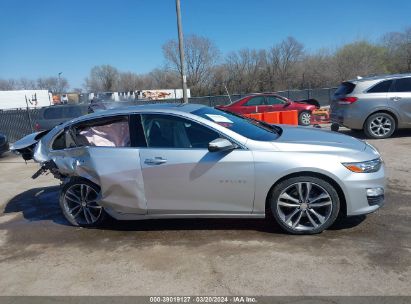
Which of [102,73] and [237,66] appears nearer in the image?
[237,66]

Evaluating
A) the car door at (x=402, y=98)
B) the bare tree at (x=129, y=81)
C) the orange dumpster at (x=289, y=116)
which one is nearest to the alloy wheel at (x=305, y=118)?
the orange dumpster at (x=289, y=116)

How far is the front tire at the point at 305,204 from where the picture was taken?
418cm

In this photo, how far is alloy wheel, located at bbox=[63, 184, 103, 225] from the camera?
5.02 meters

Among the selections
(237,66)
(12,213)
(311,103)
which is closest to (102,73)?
(237,66)

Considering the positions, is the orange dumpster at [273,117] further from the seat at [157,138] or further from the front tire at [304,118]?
the seat at [157,138]

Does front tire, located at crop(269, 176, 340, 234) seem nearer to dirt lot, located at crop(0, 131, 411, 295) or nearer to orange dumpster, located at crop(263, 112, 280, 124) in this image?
dirt lot, located at crop(0, 131, 411, 295)

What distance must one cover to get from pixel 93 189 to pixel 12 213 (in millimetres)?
2148

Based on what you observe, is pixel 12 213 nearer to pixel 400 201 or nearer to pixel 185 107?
pixel 185 107

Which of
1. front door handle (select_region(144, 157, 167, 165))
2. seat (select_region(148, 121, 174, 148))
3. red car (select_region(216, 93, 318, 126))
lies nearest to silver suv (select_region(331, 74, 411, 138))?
red car (select_region(216, 93, 318, 126))

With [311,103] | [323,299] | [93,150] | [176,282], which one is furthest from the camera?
[311,103]

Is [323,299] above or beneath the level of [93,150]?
beneath

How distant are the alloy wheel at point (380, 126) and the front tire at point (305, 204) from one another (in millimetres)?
6630

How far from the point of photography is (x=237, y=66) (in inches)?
2200

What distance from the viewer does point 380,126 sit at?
9.99 metres
